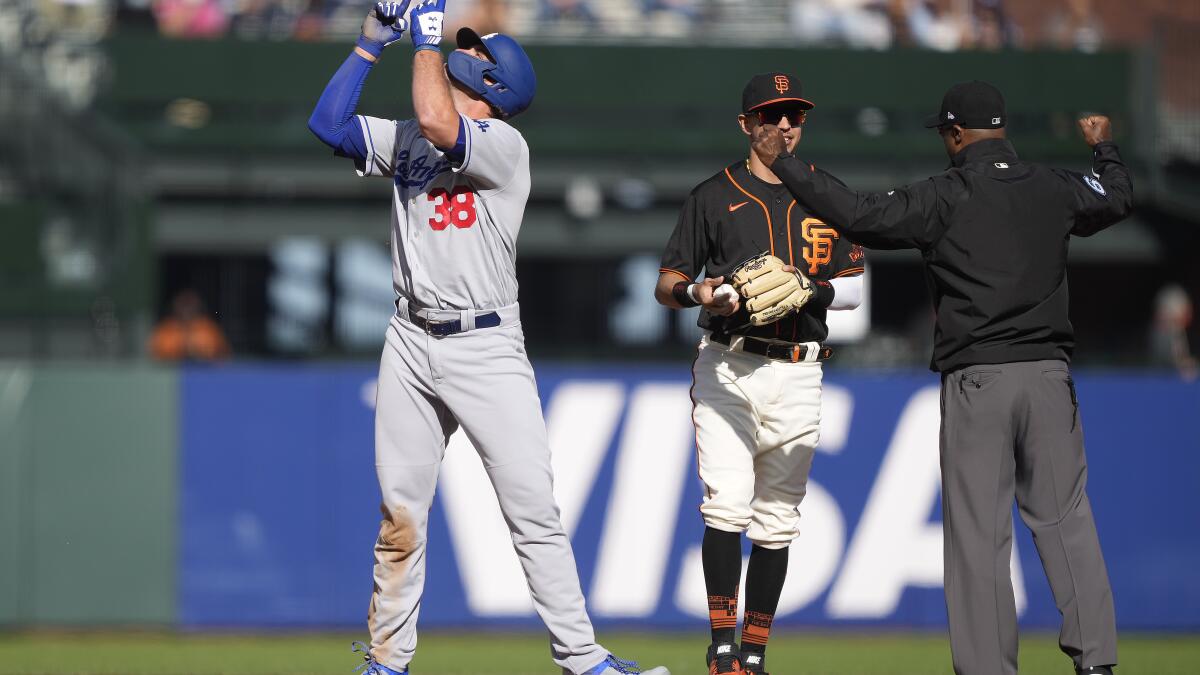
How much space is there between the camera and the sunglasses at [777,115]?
206 inches

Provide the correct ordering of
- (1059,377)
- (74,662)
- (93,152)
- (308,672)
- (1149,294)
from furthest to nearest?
(1149,294), (93,152), (74,662), (308,672), (1059,377)

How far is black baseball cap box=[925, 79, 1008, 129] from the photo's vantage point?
4.83m

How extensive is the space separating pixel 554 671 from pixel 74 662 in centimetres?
254

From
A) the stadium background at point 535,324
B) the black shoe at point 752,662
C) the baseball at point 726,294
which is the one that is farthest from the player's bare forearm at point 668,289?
the stadium background at point 535,324

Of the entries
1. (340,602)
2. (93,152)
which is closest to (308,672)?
(340,602)

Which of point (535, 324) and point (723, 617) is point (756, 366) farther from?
point (535, 324)

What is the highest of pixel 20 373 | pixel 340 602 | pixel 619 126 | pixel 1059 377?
pixel 619 126

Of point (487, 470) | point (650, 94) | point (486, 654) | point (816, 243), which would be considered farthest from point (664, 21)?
point (487, 470)

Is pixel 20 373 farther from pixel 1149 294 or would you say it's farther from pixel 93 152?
pixel 1149 294

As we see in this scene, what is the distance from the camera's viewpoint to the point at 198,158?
1456cm

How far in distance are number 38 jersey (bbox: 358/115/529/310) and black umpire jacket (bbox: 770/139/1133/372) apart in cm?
88

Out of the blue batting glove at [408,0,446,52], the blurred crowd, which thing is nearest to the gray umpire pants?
the blue batting glove at [408,0,446,52]

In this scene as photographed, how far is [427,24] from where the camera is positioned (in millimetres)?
4613

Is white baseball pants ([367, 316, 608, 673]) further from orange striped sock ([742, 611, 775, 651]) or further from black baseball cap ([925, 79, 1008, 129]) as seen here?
black baseball cap ([925, 79, 1008, 129])
